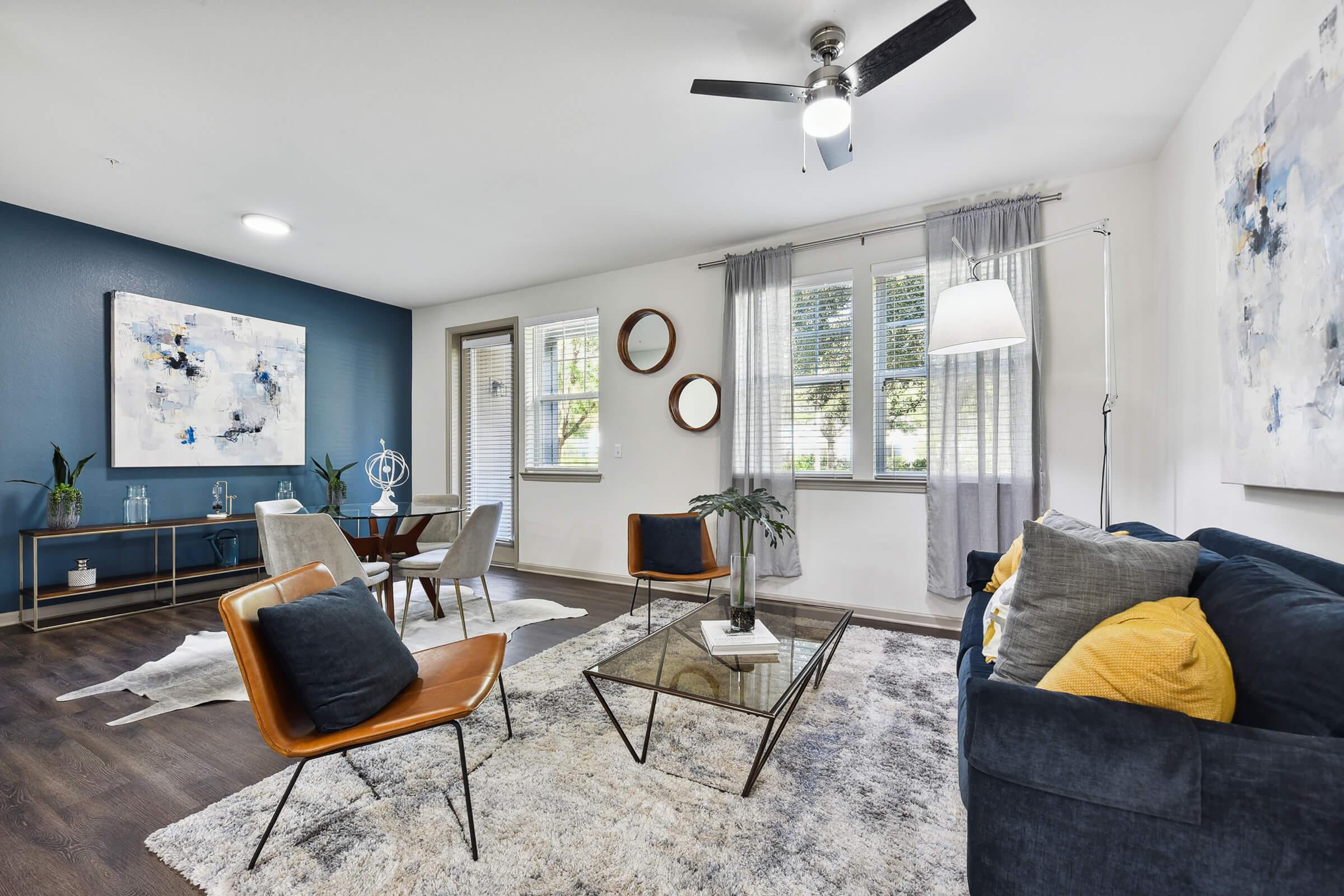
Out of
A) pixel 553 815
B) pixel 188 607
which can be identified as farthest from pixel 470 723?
pixel 188 607

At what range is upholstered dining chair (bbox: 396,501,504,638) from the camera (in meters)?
3.31

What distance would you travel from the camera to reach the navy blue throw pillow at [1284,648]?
953 mm

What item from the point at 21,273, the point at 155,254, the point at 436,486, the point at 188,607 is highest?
the point at 155,254

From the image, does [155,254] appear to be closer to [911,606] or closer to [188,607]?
[188,607]

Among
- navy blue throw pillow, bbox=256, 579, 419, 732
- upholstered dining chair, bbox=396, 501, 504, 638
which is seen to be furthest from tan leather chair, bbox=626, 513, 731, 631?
navy blue throw pillow, bbox=256, 579, 419, 732

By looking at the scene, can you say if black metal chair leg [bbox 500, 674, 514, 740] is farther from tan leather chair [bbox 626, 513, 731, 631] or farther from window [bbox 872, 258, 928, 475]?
window [bbox 872, 258, 928, 475]

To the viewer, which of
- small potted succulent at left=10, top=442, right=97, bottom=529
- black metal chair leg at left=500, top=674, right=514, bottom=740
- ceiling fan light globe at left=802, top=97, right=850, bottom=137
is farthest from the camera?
small potted succulent at left=10, top=442, right=97, bottom=529

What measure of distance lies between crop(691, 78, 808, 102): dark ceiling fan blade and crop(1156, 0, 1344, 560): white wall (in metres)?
1.42

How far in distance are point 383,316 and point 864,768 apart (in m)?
5.83

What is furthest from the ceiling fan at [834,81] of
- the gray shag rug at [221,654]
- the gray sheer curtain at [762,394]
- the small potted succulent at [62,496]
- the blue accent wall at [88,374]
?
the small potted succulent at [62,496]

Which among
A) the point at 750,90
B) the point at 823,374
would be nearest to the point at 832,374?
the point at 823,374

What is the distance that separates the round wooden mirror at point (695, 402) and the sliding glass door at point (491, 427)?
5.95 feet

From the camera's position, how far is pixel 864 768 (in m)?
1.94

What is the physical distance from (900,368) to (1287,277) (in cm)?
206
